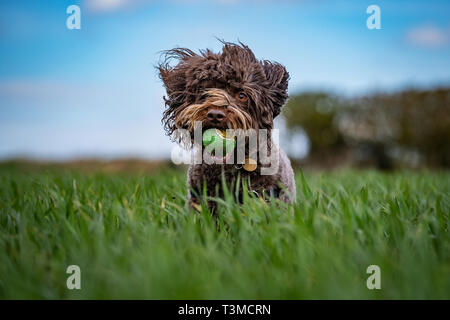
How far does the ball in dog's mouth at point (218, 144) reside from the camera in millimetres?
3547

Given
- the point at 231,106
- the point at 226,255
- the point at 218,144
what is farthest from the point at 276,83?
the point at 226,255

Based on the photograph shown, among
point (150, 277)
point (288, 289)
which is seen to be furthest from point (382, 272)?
point (150, 277)

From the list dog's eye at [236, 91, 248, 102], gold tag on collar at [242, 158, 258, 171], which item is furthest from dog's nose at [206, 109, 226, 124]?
gold tag on collar at [242, 158, 258, 171]

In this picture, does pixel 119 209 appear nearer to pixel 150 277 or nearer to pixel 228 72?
pixel 150 277

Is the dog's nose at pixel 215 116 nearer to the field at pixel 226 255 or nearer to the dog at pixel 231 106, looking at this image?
the dog at pixel 231 106

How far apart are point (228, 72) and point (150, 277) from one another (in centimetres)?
226

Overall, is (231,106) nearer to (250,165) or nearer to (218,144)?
(218,144)

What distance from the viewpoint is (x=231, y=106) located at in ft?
11.8

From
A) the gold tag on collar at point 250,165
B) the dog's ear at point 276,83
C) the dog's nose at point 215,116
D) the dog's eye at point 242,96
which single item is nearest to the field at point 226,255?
the gold tag on collar at point 250,165

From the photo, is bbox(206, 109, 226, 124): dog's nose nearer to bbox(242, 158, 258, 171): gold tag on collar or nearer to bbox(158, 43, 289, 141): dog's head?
bbox(158, 43, 289, 141): dog's head

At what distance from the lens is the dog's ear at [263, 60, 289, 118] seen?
4031 millimetres

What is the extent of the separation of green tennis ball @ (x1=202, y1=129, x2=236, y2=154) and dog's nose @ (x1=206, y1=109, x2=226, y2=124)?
0.10m

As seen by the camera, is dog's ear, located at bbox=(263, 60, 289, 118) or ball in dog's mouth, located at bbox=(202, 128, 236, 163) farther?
dog's ear, located at bbox=(263, 60, 289, 118)

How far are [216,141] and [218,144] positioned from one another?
1.7 inches
